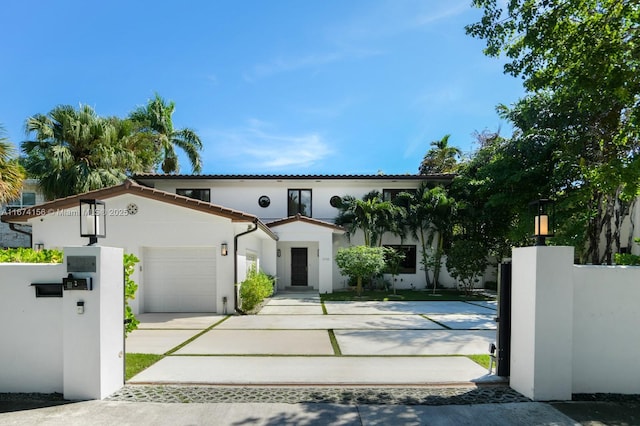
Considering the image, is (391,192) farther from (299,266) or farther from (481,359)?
(481,359)

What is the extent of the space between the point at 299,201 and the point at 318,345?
12.6 metres

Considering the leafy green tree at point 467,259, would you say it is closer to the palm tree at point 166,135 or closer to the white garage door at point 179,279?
the white garage door at point 179,279

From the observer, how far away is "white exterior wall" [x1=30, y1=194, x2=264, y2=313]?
1091 centimetres

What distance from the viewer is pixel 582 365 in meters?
4.46

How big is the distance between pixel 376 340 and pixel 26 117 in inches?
612

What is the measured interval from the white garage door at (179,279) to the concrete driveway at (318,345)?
0.65 m

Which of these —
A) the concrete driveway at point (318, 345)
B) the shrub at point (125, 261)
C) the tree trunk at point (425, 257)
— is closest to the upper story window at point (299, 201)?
the tree trunk at point (425, 257)

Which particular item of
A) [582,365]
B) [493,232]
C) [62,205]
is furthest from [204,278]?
[493,232]

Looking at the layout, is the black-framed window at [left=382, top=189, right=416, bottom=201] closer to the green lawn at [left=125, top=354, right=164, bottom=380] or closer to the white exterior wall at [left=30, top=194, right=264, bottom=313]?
the white exterior wall at [left=30, top=194, right=264, bottom=313]

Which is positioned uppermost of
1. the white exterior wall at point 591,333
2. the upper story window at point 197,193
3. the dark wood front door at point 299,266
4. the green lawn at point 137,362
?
the upper story window at point 197,193

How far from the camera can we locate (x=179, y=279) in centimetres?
1132

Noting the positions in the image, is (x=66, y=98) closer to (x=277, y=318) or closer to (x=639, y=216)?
(x=277, y=318)

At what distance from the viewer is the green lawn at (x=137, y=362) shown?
5.23 meters

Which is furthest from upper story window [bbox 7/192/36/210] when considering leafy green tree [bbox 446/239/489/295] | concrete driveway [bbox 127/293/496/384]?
leafy green tree [bbox 446/239/489/295]
